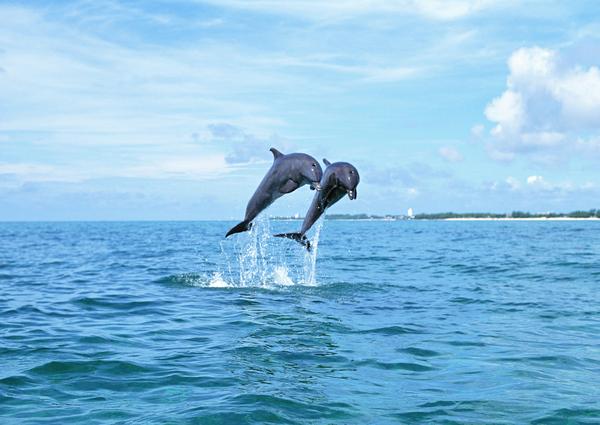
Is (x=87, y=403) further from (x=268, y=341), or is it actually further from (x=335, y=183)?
(x=335, y=183)

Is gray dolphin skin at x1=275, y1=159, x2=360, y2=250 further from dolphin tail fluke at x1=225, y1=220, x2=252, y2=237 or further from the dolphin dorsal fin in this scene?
dolphin tail fluke at x1=225, y1=220, x2=252, y2=237

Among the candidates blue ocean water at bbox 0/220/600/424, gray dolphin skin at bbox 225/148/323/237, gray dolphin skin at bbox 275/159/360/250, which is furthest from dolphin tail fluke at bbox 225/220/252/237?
blue ocean water at bbox 0/220/600/424

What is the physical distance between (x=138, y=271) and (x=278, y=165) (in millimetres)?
16539

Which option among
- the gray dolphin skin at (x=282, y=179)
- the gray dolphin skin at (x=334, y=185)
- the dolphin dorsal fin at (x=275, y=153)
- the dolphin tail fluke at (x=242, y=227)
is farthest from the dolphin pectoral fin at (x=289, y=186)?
the dolphin tail fluke at (x=242, y=227)

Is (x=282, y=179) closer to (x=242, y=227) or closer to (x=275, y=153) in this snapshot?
(x=275, y=153)

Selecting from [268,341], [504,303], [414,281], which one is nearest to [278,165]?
[268,341]

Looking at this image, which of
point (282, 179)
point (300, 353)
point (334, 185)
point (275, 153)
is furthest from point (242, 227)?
point (300, 353)

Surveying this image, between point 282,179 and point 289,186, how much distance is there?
9.8 inches

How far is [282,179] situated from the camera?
12.8m

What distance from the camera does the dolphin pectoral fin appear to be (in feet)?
40.9

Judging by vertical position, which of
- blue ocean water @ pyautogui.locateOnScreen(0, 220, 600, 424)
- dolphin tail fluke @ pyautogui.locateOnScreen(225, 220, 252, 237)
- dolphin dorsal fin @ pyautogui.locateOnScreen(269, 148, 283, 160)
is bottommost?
blue ocean water @ pyautogui.locateOnScreen(0, 220, 600, 424)

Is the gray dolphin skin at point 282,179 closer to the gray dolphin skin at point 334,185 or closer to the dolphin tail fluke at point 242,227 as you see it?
the dolphin tail fluke at point 242,227

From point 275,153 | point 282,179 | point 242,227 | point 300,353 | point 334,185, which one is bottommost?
point 300,353

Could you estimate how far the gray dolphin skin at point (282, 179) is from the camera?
38.4 ft
